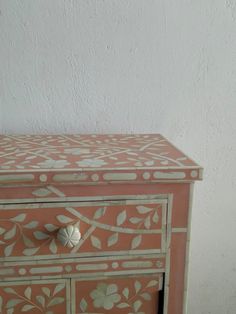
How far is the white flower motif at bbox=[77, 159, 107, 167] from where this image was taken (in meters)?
0.71

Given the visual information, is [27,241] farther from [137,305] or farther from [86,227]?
[137,305]

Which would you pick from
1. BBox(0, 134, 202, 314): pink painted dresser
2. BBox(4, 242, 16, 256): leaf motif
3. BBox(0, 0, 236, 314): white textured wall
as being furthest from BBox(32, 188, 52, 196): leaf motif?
BBox(0, 0, 236, 314): white textured wall

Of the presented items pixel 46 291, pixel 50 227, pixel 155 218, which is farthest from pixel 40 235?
pixel 155 218

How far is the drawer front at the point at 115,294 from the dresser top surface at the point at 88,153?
0.24m

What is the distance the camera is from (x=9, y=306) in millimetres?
742

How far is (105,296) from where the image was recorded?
76cm

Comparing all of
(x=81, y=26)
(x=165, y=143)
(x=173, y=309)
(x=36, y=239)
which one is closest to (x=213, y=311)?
(x=173, y=309)

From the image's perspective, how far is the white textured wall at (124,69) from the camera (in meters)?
0.98

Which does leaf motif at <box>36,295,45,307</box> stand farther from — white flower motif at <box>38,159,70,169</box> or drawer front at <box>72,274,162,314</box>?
white flower motif at <box>38,159,70,169</box>

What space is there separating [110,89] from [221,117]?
35 centimetres

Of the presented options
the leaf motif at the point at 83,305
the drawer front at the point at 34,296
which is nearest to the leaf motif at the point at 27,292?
the drawer front at the point at 34,296

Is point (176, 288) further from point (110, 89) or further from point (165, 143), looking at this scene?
point (110, 89)

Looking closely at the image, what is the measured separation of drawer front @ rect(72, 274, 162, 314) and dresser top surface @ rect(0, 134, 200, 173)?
241mm

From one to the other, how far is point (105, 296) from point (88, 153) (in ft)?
1.00
